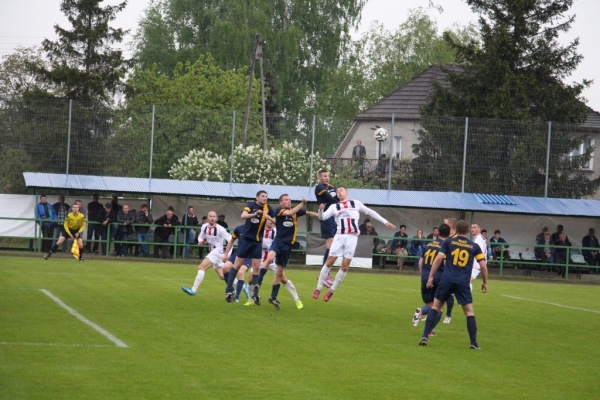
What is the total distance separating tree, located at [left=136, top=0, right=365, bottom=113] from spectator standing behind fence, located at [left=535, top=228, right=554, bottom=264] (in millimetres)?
25699

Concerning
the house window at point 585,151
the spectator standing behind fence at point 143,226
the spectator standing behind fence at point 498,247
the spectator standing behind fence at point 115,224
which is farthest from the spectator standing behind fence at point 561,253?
the spectator standing behind fence at point 115,224

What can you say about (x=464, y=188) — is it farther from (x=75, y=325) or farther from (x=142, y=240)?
(x=75, y=325)

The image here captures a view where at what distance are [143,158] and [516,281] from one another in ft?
45.9

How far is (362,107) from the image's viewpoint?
73.4 m

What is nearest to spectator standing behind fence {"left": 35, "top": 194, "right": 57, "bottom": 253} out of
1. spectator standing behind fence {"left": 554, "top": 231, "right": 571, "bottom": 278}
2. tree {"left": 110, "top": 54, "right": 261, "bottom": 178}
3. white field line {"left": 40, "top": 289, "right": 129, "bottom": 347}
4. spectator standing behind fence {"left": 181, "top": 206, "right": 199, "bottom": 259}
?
tree {"left": 110, "top": 54, "right": 261, "bottom": 178}

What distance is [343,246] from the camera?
19.1 metres

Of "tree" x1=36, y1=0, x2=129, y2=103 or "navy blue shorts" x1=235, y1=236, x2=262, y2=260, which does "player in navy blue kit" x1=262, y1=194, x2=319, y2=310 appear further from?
"tree" x1=36, y1=0, x2=129, y2=103

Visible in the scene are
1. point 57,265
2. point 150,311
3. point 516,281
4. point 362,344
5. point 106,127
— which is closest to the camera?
point 362,344

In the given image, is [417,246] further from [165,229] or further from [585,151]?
[165,229]

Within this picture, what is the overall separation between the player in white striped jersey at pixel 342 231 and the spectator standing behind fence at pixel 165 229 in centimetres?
1584

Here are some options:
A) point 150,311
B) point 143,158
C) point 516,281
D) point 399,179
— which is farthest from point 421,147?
point 150,311

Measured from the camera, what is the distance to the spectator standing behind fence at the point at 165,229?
3434 centimetres

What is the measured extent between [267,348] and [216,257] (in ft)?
21.9

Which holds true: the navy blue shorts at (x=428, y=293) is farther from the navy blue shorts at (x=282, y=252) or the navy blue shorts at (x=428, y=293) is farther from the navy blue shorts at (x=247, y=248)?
the navy blue shorts at (x=247, y=248)
